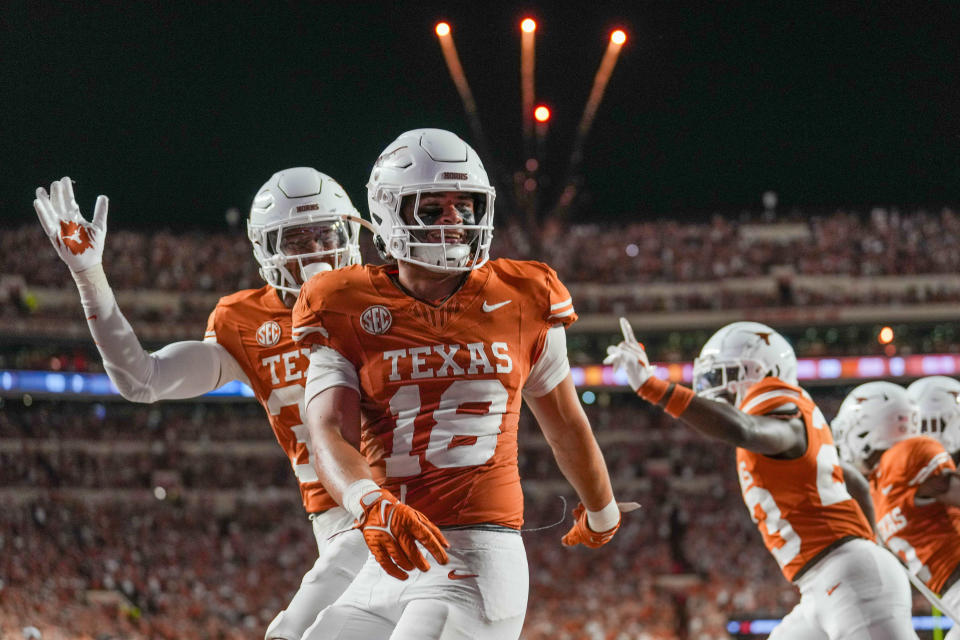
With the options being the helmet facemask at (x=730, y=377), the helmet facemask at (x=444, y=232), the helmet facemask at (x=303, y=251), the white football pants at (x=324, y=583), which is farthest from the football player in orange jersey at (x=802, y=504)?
the helmet facemask at (x=444, y=232)

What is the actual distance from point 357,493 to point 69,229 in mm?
1931

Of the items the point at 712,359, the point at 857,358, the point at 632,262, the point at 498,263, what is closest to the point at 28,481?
the point at 632,262

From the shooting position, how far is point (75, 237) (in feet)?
13.9

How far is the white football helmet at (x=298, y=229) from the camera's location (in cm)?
470

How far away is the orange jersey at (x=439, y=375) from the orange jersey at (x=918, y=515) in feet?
13.4

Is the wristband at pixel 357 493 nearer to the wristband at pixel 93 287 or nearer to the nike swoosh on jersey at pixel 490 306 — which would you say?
the nike swoosh on jersey at pixel 490 306

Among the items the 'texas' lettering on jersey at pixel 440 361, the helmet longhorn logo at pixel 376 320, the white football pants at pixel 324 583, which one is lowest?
the white football pants at pixel 324 583

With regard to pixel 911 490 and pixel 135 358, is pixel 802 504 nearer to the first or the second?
pixel 911 490

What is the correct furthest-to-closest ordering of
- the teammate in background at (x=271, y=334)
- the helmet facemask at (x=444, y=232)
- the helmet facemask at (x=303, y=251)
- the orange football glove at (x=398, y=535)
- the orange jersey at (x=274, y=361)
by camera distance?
1. the helmet facemask at (x=303, y=251)
2. the orange jersey at (x=274, y=361)
3. the teammate in background at (x=271, y=334)
4. the helmet facemask at (x=444, y=232)
5. the orange football glove at (x=398, y=535)

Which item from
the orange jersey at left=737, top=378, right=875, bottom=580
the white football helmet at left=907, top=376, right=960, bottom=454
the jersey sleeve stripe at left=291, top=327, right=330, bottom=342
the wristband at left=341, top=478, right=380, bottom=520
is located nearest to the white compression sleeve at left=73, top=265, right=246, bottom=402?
the jersey sleeve stripe at left=291, top=327, right=330, bottom=342

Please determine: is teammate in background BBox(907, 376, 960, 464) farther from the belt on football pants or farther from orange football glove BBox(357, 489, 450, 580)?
orange football glove BBox(357, 489, 450, 580)

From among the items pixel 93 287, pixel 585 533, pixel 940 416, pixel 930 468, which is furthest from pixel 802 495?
pixel 93 287

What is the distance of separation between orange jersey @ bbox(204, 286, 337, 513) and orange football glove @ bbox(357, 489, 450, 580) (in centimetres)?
141

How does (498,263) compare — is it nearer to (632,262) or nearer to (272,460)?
(272,460)
